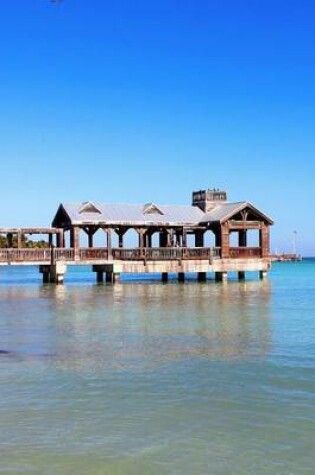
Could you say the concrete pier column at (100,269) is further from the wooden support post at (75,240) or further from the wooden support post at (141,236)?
the wooden support post at (75,240)

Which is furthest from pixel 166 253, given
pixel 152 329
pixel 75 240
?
pixel 152 329

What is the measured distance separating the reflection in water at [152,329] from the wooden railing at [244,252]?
14112 mm

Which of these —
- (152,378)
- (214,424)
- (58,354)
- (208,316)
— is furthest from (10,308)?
(214,424)

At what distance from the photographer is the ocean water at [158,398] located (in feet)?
25.6

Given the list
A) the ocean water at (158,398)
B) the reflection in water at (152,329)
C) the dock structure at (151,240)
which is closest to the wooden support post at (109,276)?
the dock structure at (151,240)

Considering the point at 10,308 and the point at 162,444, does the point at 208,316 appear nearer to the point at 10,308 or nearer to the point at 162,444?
the point at 10,308

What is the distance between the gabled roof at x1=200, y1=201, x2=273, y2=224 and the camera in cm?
4528

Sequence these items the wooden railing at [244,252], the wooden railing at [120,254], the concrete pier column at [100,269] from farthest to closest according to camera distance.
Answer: the wooden railing at [244,252], the concrete pier column at [100,269], the wooden railing at [120,254]

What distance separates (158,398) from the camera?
10.4 m

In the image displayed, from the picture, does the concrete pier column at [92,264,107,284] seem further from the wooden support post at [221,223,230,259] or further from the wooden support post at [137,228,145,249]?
the wooden support post at [221,223,230,259]

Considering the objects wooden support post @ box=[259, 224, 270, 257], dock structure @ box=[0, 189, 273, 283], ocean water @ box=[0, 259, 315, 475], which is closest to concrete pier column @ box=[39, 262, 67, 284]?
dock structure @ box=[0, 189, 273, 283]

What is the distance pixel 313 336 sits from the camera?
57.3ft

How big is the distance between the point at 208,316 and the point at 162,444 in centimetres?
1414

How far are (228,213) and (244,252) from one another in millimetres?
3041
